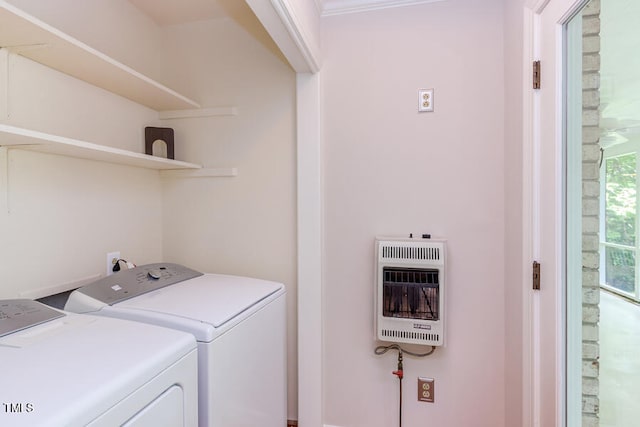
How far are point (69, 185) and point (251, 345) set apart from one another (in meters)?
1.09

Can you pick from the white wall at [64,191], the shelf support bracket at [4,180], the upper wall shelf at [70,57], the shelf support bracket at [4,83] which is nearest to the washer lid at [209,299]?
the white wall at [64,191]

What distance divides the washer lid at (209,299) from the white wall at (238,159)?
37cm

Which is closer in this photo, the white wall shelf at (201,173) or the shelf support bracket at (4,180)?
the shelf support bracket at (4,180)

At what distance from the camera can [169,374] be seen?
0.83m

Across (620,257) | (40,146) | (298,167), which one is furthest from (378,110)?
(40,146)

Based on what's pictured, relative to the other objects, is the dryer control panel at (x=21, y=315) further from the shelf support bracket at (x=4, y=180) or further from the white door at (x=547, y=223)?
the white door at (x=547, y=223)

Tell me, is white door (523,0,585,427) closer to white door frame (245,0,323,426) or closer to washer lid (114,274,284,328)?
white door frame (245,0,323,426)

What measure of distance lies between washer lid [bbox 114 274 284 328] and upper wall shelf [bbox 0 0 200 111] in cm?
95

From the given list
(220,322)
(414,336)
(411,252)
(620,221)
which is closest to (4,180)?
(220,322)

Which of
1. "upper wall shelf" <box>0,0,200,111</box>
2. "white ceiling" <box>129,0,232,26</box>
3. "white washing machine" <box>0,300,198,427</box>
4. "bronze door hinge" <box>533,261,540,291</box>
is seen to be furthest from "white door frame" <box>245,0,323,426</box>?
"bronze door hinge" <box>533,261,540,291</box>

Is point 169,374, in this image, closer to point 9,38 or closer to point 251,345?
point 251,345

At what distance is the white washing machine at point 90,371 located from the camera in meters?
0.60

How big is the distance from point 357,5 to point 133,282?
1.71 metres

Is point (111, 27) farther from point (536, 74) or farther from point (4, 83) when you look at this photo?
point (536, 74)
